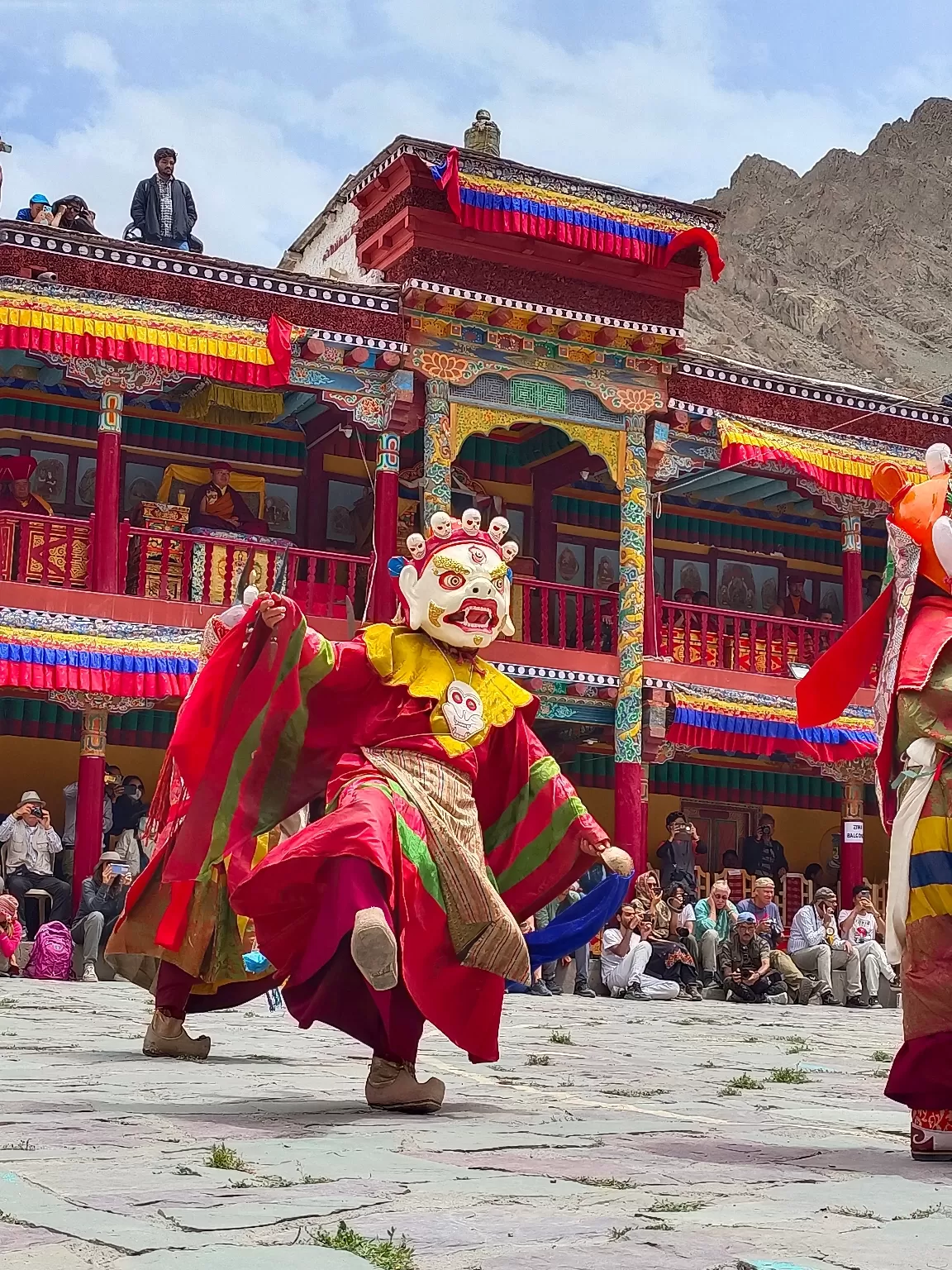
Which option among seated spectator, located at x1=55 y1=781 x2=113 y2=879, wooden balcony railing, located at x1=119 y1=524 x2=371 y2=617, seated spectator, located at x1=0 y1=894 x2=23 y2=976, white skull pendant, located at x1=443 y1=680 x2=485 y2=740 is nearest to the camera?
white skull pendant, located at x1=443 y1=680 x2=485 y2=740

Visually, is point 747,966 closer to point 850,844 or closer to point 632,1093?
point 850,844

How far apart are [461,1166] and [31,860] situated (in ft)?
32.4

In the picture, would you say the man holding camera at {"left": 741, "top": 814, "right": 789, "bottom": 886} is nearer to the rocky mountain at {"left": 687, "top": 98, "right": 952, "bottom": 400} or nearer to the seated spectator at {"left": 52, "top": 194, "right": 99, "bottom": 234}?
the seated spectator at {"left": 52, "top": 194, "right": 99, "bottom": 234}

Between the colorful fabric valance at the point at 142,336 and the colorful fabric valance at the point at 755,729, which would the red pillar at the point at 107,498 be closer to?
the colorful fabric valance at the point at 142,336

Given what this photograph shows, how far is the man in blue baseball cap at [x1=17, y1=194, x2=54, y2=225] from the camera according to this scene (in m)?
15.4

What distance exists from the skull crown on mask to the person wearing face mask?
8010mm

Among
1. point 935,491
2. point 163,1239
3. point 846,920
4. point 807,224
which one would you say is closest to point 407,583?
point 935,491

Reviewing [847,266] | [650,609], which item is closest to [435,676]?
[650,609]

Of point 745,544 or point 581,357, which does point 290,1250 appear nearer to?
point 581,357

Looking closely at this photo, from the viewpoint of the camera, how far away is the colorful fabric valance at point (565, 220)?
16016 mm

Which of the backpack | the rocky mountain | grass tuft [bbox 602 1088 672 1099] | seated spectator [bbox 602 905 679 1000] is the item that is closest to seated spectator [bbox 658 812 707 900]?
seated spectator [bbox 602 905 679 1000]

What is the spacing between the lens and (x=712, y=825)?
20.1 metres

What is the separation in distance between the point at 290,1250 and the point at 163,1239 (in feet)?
0.78

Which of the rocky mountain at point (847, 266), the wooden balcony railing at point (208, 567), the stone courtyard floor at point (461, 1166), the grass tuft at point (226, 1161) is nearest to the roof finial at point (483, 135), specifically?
the wooden balcony railing at point (208, 567)
